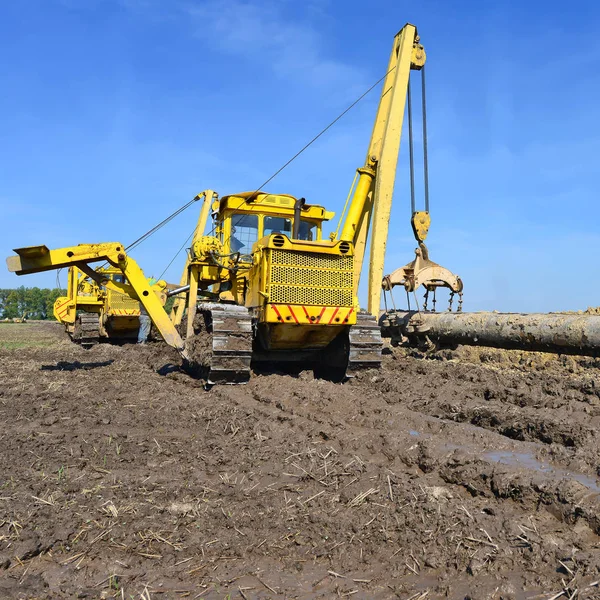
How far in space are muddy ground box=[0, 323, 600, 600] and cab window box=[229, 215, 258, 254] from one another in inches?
139

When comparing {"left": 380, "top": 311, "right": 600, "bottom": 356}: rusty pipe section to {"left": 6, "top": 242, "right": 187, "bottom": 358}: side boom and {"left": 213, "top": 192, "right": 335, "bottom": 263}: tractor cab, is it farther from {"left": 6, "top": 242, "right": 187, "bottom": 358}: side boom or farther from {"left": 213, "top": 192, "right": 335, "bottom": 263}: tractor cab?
{"left": 6, "top": 242, "right": 187, "bottom": 358}: side boom

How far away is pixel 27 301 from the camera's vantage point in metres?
95.2

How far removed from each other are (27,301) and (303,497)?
334ft

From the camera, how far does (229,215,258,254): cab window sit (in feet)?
32.9

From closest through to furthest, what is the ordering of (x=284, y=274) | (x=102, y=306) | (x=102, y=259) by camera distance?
(x=284, y=274) < (x=102, y=259) < (x=102, y=306)

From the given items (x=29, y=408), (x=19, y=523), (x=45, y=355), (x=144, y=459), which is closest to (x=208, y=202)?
(x=45, y=355)

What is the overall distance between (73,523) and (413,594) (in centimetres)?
207

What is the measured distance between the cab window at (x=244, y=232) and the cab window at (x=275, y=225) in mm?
176

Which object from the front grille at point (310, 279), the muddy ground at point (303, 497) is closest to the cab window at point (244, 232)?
the front grille at point (310, 279)

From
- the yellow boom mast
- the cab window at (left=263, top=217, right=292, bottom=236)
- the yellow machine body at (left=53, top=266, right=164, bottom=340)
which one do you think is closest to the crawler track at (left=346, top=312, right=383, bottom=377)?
the yellow boom mast

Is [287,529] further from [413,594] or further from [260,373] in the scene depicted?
[260,373]

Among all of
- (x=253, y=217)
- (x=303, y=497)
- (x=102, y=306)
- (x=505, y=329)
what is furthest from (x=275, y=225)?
(x=102, y=306)

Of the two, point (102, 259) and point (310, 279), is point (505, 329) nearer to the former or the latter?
point (310, 279)

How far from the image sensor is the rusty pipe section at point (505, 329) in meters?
7.91
